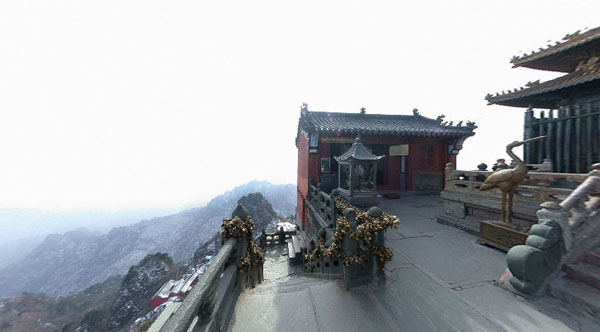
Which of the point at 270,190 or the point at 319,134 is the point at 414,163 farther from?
the point at 270,190

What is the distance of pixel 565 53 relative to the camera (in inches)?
290

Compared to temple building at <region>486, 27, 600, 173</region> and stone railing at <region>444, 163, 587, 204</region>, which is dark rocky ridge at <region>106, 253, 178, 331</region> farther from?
temple building at <region>486, 27, 600, 173</region>

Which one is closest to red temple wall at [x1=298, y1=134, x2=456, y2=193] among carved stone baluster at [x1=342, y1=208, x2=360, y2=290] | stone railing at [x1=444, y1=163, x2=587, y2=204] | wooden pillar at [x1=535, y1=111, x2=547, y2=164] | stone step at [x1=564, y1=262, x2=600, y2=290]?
wooden pillar at [x1=535, y1=111, x2=547, y2=164]

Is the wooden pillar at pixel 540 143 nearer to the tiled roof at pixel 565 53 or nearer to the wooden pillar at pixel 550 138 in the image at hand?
the wooden pillar at pixel 550 138

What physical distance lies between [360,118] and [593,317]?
12.9m

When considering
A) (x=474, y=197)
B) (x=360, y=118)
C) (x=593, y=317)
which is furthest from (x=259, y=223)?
(x=593, y=317)

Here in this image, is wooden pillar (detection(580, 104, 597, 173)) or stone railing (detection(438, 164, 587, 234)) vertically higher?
wooden pillar (detection(580, 104, 597, 173))

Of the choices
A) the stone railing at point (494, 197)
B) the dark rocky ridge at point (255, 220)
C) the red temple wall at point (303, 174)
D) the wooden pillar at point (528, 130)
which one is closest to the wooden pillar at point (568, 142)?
the wooden pillar at point (528, 130)

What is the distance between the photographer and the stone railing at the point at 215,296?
1.98 metres

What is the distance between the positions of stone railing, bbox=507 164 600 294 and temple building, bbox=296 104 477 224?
7.66 meters

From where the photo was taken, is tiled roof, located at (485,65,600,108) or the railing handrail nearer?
the railing handrail

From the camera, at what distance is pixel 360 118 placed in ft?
48.0

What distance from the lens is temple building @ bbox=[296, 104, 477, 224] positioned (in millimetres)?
11172

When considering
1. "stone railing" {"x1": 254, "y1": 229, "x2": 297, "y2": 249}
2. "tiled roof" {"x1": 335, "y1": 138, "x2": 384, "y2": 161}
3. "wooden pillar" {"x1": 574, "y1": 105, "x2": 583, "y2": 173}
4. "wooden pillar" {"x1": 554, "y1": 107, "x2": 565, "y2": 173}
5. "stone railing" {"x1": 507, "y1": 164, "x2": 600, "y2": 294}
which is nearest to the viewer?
"stone railing" {"x1": 507, "y1": 164, "x2": 600, "y2": 294}
